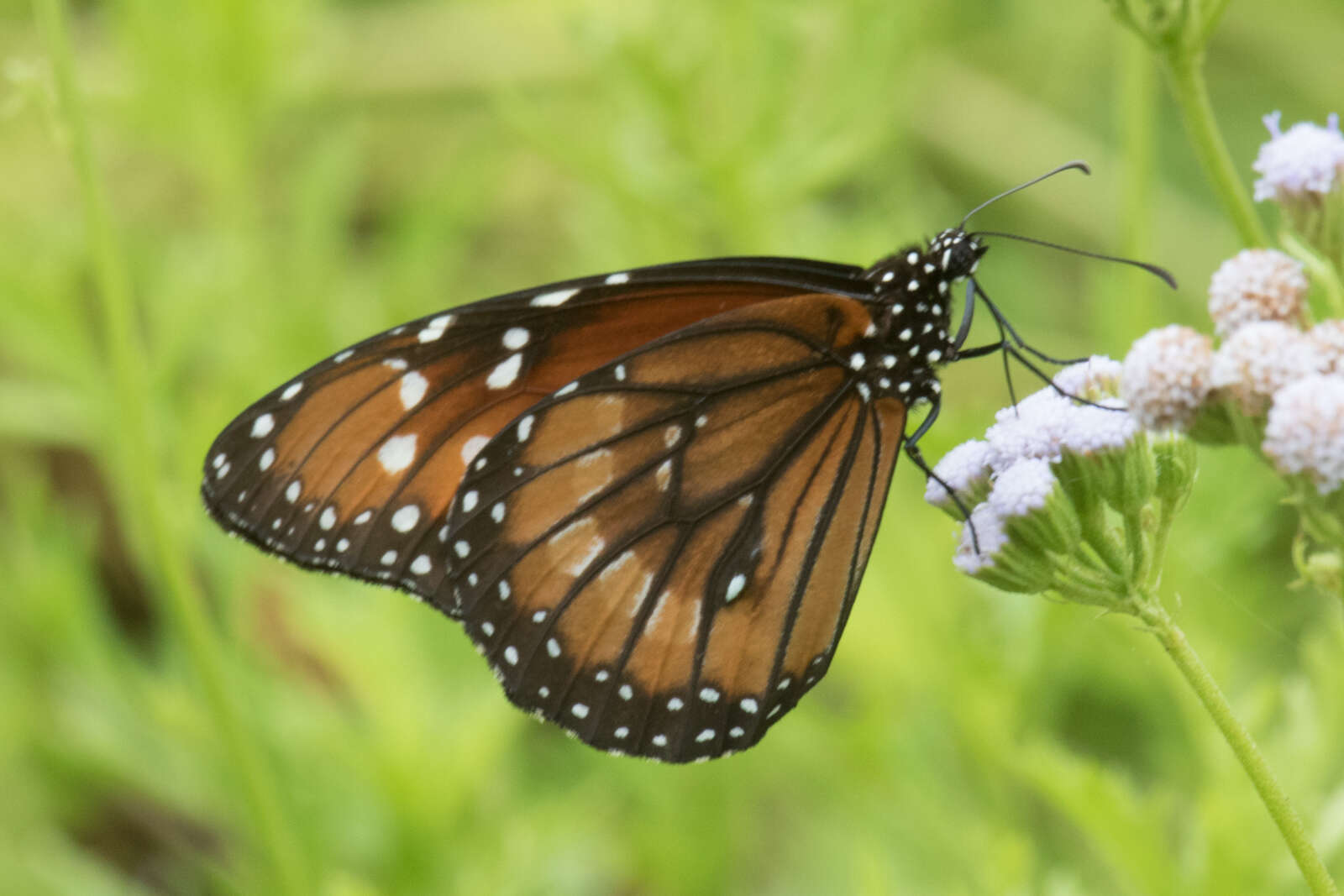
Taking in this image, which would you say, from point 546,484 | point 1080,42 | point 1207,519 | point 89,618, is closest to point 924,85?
point 1080,42

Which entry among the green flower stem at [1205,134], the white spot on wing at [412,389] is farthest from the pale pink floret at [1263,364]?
the white spot on wing at [412,389]

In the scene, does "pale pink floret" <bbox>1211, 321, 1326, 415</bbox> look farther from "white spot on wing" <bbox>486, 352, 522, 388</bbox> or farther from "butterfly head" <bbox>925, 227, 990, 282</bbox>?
"white spot on wing" <bbox>486, 352, 522, 388</bbox>

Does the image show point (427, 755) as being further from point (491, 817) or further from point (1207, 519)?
point (1207, 519)

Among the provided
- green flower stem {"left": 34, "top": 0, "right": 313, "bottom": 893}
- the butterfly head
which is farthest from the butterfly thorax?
green flower stem {"left": 34, "top": 0, "right": 313, "bottom": 893}

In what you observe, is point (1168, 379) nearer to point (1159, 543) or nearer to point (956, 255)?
point (1159, 543)

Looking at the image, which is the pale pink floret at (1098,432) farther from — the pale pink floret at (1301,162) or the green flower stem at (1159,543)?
the pale pink floret at (1301,162)

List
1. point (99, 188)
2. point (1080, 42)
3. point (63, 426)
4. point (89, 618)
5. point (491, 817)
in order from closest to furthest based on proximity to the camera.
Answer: point (99, 188), point (491, 817), point (89, 618), point (63, 426), point (1080, 42)
